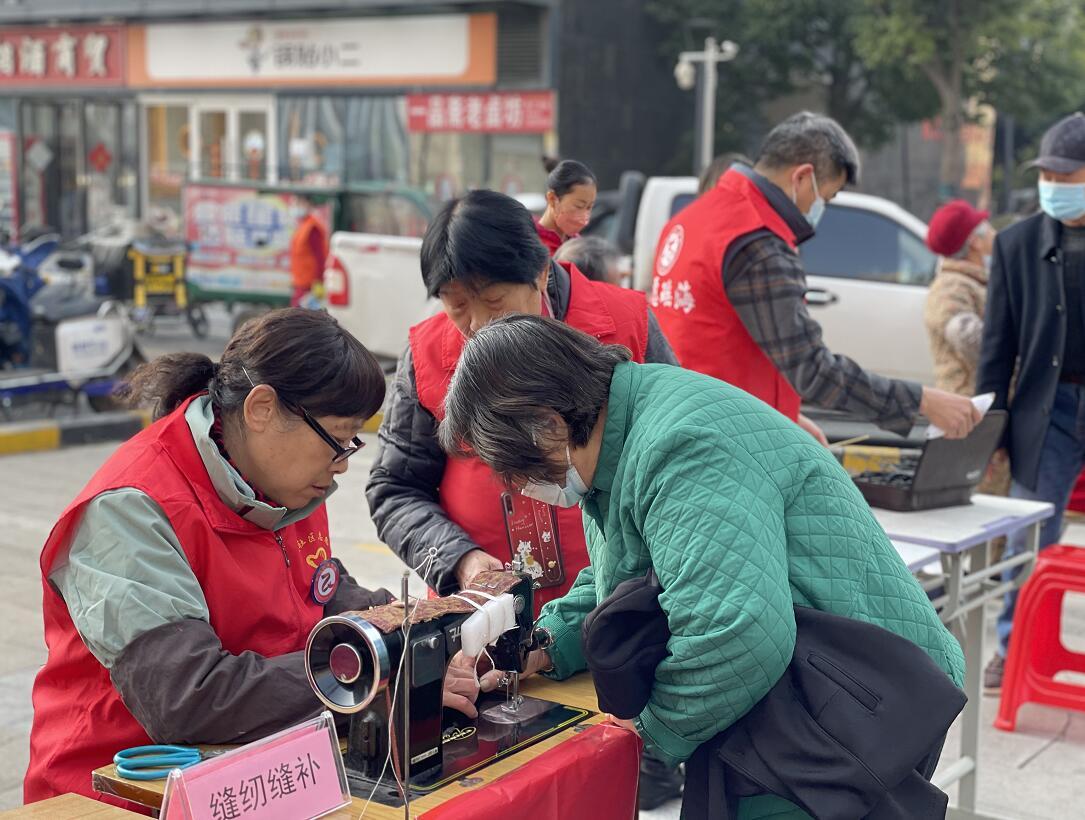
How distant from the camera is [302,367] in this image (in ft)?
7.34

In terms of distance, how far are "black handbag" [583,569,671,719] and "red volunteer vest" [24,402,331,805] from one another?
630mm

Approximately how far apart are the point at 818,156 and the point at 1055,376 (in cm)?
151

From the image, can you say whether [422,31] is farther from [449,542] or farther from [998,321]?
[449,542]

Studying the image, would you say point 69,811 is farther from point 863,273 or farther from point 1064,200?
point 863,273

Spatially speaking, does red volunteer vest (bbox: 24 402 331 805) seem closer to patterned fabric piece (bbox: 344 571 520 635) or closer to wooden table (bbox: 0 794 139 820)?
wooden table (bbox: 0 794 139 820)

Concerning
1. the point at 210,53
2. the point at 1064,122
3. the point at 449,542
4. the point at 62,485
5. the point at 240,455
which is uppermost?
the point at 210,53

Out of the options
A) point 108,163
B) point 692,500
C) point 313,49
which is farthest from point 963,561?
point 108,163

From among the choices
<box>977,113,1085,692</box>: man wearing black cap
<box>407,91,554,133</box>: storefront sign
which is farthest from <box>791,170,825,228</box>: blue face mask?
<box>407,91,554,133</box>: storefront sign

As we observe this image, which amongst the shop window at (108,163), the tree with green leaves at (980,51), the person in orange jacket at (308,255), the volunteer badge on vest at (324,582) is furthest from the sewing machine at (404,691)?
the shop window at (108,163)

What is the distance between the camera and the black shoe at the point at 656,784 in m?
3.77

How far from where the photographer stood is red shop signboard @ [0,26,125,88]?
2309cm

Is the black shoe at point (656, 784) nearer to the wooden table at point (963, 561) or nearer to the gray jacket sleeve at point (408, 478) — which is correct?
the wooden table at point (963, 561)

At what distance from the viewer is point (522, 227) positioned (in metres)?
2.68

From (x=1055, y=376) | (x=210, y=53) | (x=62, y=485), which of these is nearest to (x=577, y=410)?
(x=1055, y=376)
